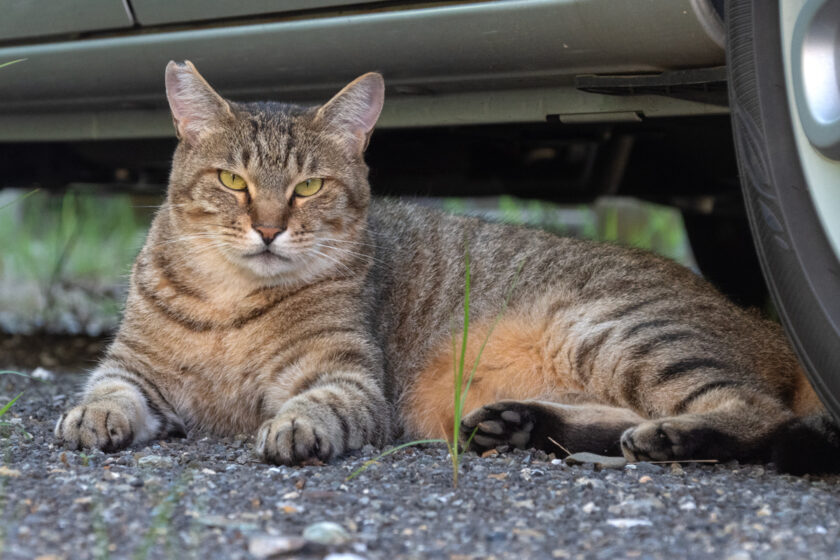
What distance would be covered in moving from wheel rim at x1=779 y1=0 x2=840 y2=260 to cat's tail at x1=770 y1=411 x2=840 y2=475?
51cm

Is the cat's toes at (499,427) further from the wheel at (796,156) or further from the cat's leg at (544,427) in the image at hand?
the wheel at (796,156)

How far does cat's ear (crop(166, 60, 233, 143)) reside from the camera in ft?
10.1

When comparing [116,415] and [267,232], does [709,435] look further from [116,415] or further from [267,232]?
[116,415]

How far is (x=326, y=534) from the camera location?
1.80 meters

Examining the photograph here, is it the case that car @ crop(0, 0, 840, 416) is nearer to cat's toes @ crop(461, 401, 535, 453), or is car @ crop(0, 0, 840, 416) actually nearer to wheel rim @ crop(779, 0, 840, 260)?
wheel rim @ crop(779, 0, 840, 260)

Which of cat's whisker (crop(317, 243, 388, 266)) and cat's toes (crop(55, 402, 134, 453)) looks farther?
cat's whisker (crop(317, 243, 388, 266))

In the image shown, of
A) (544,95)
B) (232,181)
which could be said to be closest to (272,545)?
(232,181)

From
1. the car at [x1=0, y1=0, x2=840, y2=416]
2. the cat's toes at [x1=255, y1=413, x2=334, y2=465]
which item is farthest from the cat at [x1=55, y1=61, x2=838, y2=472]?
the car at [x1=0, y1=0, x2=840, y2=416]

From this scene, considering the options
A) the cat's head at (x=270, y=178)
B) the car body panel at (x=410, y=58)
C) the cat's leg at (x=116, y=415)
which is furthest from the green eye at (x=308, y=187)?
the cat's leg at (x=116, y=415)

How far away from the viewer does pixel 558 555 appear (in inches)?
69.7

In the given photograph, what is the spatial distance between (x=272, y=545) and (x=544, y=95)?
6.48 ft

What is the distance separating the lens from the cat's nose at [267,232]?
2.95 meters

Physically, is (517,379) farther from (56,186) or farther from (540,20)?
(56,186)

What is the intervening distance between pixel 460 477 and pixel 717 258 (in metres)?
2.81
